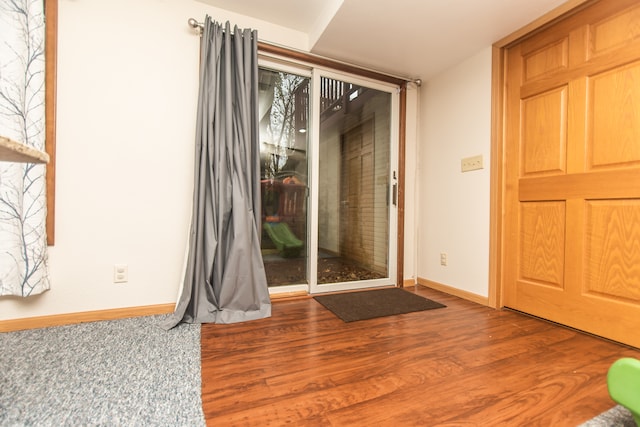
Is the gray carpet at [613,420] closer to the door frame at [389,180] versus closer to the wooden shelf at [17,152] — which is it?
the door frame at [389,180]

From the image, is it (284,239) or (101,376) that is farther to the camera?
(284,239)

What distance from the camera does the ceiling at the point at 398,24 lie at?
177 centimetres

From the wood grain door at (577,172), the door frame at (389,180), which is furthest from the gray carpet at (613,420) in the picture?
the door frame at (389,180)

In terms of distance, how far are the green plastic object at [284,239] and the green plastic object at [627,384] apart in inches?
74.4

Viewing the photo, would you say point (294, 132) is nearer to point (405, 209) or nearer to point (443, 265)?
point (405, 209)

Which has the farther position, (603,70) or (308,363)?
(603,70)

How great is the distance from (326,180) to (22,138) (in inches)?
75.1

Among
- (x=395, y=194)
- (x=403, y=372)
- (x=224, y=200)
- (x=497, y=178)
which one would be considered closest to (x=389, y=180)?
(x=395, y=194)

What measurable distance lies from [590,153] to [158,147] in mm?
2640

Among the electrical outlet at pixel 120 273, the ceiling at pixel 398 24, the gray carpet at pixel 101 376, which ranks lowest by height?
the gray carpet at pixel 101 376

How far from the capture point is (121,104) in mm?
1790

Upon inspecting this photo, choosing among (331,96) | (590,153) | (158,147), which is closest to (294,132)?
(331,96)

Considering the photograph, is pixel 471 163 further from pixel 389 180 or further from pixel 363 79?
pixel 363 79

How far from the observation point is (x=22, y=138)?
149 centimetres
